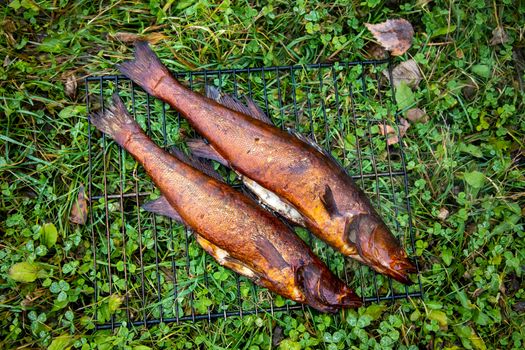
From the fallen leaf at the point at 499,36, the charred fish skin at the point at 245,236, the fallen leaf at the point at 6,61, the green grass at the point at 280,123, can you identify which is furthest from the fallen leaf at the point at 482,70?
the fallen leaf at the point at 6,61

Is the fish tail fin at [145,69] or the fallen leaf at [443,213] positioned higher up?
the fish tail fin at [145,69]

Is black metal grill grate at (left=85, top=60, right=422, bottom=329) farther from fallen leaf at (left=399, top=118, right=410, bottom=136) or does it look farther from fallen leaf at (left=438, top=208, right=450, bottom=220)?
fallen leaf at (left=438, top=208, right=450, bottom=220)

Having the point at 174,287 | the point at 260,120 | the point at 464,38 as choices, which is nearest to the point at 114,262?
the point at 174,287

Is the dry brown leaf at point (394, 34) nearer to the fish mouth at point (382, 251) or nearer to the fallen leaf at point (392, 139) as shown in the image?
the fallen leaf at point (392, 139)

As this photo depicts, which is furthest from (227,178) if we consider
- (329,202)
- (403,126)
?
(403,126)

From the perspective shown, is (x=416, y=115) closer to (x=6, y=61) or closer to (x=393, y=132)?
(x=393, y=132)

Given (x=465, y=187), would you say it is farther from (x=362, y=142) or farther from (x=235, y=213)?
(x=235, y=213)

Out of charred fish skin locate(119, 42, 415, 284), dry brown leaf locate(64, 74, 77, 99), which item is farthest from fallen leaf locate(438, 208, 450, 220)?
dry brown leaf locate(64, 74, 77, 99)
